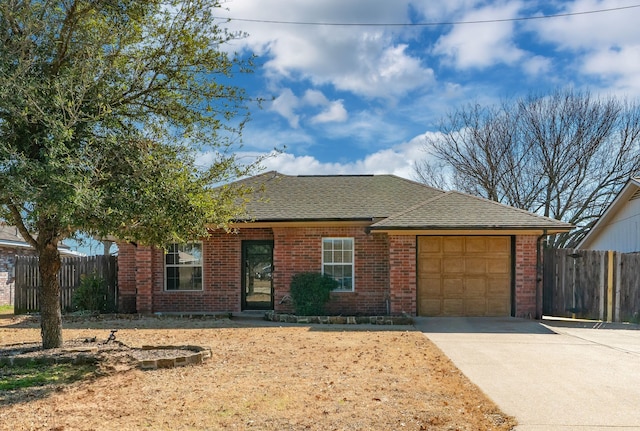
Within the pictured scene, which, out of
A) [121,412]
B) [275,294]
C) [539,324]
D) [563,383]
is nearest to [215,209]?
[121,412]

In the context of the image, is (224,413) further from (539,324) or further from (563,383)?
(539,324)

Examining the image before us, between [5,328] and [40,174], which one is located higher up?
[40,174]

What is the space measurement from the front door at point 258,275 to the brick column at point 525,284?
21.9 ft

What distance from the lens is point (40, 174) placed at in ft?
22.0

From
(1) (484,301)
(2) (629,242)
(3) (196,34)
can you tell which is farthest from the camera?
(2) (629,242)

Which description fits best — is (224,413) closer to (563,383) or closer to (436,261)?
(563,383)

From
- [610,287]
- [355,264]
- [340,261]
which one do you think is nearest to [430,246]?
[355,264]

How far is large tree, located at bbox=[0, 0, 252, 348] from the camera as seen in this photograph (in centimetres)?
696

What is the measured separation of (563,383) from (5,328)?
12.1m

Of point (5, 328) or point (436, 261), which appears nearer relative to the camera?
point (5, 328)

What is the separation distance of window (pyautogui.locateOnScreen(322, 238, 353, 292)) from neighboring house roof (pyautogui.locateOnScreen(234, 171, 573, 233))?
0.84 m

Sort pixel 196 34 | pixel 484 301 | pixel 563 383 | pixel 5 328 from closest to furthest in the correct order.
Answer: pixel 563 383
pixel 196 34
pixel 5 328
pixel 484 301

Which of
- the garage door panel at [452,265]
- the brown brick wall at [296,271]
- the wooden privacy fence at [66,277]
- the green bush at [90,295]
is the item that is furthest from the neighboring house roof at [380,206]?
the green bush at [90,295]

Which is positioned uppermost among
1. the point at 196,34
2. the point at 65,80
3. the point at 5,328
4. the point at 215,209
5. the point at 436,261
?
the point at 196,34
